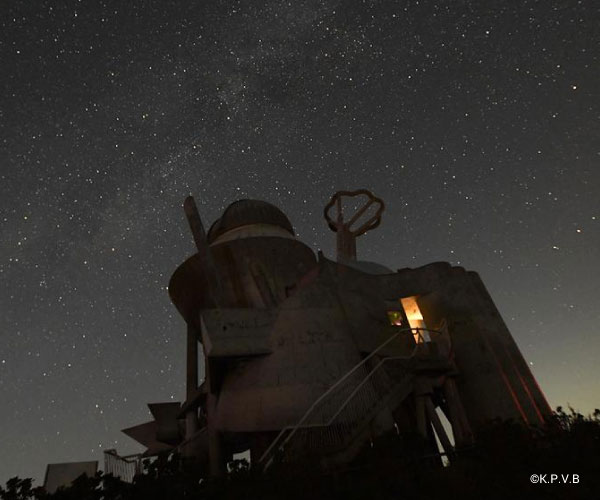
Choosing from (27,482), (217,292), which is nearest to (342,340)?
(217,292)

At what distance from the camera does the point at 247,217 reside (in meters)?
24.1

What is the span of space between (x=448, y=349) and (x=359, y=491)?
982cm

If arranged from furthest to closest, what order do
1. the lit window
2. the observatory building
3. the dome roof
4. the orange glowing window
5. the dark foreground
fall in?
the dome roof → the orange glowing window → the lit window → the observatory building → the dark foreground

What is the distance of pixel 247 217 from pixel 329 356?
1076 centimetres

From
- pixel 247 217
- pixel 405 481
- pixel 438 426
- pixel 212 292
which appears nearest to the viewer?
pixel 405 481

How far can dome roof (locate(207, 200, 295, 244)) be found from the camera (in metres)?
24.1

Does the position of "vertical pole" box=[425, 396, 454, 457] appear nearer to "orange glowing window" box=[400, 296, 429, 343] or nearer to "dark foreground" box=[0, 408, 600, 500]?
"dark foreground" box=[0, 408, 600, 500]

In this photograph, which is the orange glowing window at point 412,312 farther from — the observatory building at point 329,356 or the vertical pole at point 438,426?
the vertical pole at point 438,426

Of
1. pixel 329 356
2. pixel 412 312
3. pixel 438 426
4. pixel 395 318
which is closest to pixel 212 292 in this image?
pixel 329 356

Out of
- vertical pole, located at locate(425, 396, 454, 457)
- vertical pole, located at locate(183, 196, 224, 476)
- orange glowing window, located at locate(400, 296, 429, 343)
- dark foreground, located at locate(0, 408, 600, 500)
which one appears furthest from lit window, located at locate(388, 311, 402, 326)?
dark foreground, located at locate(0, 408, 600, 500)

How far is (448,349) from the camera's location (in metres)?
16.5

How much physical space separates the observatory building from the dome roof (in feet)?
4.15

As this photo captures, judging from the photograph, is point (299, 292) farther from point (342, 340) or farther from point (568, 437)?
point (568, 437)

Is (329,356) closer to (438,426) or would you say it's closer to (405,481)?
(438,426)
